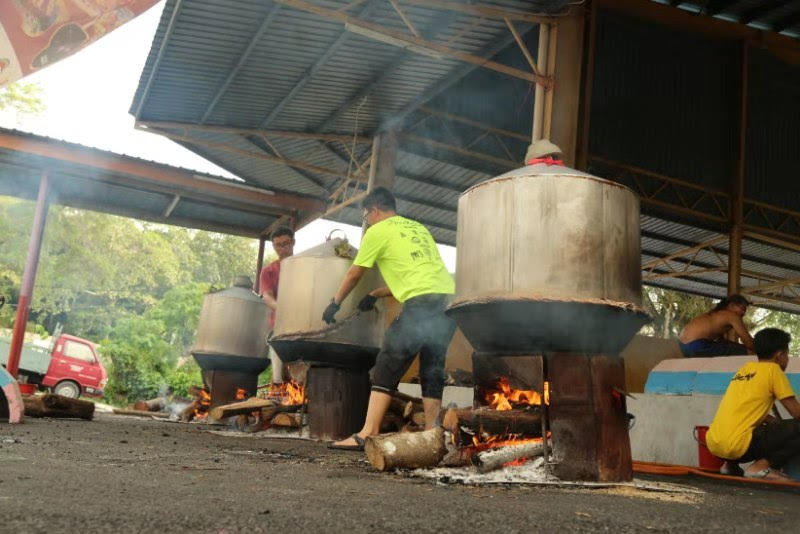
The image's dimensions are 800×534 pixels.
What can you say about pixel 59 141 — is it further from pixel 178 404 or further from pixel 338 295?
pixel 338 295

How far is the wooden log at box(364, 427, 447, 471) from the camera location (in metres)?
3.42

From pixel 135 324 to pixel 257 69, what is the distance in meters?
15.3

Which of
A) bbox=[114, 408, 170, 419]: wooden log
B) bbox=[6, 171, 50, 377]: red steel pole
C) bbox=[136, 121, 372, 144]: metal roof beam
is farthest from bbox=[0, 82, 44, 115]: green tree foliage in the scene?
bbox=[114, 408, 170, 419]: wooden log

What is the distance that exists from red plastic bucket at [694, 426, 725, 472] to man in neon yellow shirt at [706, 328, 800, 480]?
1.38 ft

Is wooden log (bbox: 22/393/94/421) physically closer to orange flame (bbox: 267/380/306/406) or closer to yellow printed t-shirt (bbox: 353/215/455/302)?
orange flame (bbox: 267/380/306/406)

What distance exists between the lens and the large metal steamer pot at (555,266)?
128 inches

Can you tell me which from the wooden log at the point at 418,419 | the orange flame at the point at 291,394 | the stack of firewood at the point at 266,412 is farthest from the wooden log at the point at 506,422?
the stack of firewood at the point at 266,412

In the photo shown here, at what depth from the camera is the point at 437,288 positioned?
4684 mm

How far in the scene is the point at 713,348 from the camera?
22.4ft

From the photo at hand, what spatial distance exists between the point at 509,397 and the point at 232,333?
198 inches

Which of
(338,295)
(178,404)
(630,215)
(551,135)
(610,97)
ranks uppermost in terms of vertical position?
(610,97)

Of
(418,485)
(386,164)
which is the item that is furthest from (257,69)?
(418,485)

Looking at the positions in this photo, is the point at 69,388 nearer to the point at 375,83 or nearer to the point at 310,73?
the point at 310,73

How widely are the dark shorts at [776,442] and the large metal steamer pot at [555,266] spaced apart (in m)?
1.71
